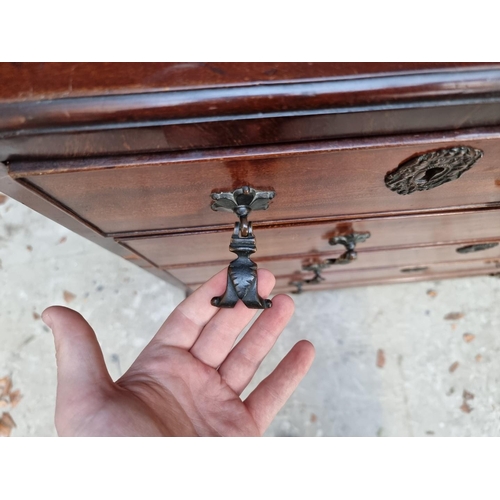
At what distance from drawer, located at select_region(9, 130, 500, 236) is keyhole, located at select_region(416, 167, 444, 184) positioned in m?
0.05

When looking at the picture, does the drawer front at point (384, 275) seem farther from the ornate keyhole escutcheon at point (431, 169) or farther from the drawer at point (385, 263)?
the ornate keyhole escutcheon at point (431, 169)

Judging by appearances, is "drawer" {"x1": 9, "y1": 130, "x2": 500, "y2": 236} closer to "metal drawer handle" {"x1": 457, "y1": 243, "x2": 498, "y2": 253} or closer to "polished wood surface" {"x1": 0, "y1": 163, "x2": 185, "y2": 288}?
"polished wood surface" {"x1": 0, "y1": 163, "x2": 185, "y2": 288}

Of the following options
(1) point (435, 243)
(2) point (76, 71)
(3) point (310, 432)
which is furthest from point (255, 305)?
(3) point (310, 432)

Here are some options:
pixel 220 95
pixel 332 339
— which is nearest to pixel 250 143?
pixel 220 95

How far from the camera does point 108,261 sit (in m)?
1.40

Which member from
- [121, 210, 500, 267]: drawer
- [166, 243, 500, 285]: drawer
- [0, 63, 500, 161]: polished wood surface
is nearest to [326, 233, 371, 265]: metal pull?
[121, 210, 500, 267]: drawer

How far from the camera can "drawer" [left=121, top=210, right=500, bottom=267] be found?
73cm

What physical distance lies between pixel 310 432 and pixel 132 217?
900 millimetres

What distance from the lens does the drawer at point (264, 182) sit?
46cm

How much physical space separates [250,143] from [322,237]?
0.39 meters

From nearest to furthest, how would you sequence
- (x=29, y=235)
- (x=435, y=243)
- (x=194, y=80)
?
(x=194, y=80) → (x=435, y=243) → (x=29, y=235)

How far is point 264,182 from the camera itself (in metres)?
0.52

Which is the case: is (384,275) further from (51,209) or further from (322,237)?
(51,209)

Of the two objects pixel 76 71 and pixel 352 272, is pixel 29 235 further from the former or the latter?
pixel 76 71
